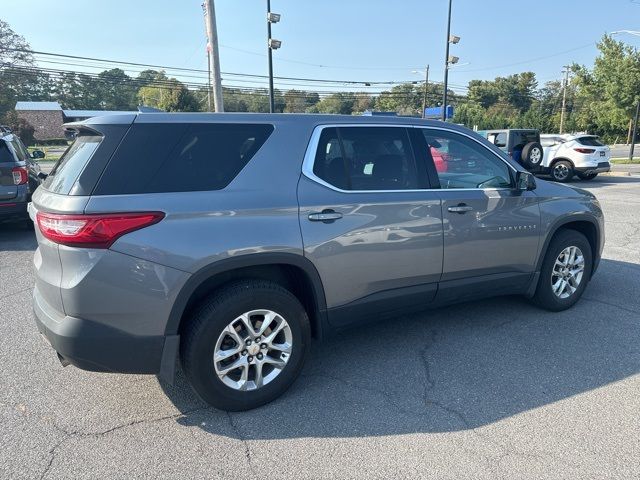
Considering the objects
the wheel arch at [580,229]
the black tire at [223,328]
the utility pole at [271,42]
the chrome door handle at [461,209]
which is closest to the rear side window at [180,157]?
the black tire at [223,328]

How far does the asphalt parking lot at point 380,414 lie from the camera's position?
8.11 ft

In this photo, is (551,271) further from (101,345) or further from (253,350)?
(101,345)

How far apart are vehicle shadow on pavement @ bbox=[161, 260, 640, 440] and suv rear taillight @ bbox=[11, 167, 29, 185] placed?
6.13 metres

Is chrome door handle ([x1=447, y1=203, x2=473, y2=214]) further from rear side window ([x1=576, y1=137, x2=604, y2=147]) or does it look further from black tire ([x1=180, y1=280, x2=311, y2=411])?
rear side window ([x1=576, y1=137, x2=604, y2=147])

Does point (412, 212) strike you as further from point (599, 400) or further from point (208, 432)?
point (208, 432)

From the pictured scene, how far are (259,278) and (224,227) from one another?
1.58 ft

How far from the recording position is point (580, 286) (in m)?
4.62

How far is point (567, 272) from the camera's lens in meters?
4.50

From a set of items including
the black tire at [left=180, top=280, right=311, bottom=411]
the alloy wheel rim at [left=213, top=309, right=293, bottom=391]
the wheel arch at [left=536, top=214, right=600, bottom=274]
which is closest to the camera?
the black tire at [left=180, top=280, right=311, bottom=411]

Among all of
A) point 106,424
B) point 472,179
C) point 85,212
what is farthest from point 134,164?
point 472,179

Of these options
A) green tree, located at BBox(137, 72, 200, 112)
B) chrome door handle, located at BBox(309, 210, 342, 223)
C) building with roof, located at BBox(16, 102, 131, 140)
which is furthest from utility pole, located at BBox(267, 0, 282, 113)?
building with roof, located at BBox(16, 102, 131, 140)

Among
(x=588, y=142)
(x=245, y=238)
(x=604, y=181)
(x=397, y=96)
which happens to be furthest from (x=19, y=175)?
(x=397, y=96)

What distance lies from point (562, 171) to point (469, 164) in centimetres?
1485

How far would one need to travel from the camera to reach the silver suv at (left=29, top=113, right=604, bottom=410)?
2533 mm
